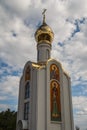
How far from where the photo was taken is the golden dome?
21.3m

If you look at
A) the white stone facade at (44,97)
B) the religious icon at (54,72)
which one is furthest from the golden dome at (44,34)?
the religious icon at (54,72)

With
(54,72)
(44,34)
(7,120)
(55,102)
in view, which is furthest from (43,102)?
(7,120)

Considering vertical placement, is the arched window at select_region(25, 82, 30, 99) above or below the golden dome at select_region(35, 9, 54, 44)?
below

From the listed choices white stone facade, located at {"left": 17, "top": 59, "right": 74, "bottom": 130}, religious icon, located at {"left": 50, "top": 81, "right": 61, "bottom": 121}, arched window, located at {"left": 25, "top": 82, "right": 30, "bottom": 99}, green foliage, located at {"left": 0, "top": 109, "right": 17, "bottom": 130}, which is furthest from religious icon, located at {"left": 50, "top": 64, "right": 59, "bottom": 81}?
green foliage, located at {"left": 0, "top": 109, "right": 17, "bottom": 130}

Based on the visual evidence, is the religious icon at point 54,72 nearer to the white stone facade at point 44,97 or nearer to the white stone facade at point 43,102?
the white stone facade at point 44,97

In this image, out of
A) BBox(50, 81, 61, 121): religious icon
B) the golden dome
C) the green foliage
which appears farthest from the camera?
the green foliage

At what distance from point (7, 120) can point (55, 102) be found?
12573 mm

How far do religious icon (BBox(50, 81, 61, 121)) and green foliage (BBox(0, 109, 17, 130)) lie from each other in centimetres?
1197

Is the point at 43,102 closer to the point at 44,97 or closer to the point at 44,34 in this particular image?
the point at 44,97

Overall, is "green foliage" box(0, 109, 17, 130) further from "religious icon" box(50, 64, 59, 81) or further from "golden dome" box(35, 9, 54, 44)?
"golden dome" box(35, 9, 54, 44)

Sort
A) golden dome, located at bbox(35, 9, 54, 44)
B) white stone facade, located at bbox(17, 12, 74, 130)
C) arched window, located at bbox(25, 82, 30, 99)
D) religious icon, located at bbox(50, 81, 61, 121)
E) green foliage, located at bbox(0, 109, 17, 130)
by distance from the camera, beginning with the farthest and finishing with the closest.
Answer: green foliage, located at bbox(0, 109, 17, 130) < golden dome, located at bbox(35, 9, 54, 44) < arched window, located at bbox(25, 82, 30, 99) < religious icon, located at bbox(50, 81, 61, 121) < white stone facade, located at bbox(17, 12, 74, 130)

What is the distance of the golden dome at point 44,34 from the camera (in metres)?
21.3

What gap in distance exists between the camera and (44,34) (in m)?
21.4

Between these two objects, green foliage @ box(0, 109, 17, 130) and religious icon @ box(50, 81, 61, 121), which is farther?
green foliage @ box(0, 109, 17, 130)
